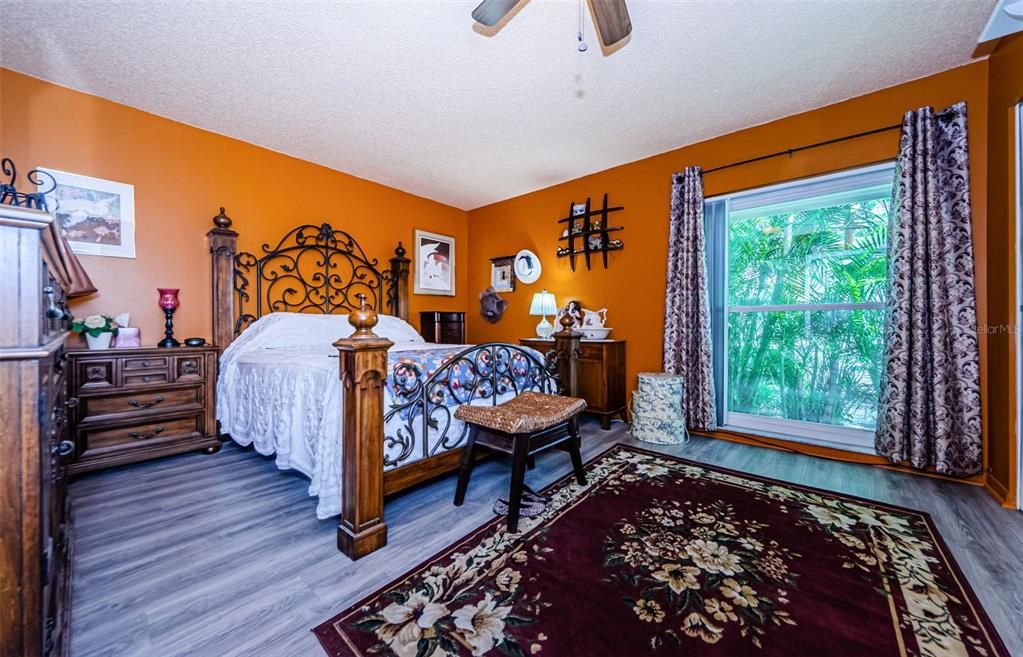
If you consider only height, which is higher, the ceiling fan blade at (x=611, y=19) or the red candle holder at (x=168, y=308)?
the ceiling fan blade at (x=611, y=19)

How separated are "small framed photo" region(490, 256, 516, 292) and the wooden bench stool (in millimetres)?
2744

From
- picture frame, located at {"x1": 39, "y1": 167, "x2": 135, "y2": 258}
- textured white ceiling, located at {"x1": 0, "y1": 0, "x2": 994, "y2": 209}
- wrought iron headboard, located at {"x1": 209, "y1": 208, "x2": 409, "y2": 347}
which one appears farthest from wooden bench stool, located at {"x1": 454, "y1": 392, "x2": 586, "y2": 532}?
picture frame, located at {"x1": 39, "y1": 167, "x2": 135, "y2": 258}

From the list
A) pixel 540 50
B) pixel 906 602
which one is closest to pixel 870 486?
pixel 906 602

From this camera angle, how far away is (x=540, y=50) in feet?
7.25

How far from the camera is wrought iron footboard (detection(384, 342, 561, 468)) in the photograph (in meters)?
1.90

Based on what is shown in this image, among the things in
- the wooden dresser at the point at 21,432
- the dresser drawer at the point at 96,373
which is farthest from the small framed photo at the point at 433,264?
the wooden dresser at the point at 21,432

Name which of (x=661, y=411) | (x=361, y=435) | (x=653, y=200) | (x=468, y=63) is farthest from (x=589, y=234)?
(x=361, y=435)

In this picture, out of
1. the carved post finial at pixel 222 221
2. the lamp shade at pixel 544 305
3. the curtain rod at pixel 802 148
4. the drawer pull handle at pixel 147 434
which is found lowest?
the drawer pull handle at pixel 147 434

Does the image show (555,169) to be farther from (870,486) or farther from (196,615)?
(196,615)

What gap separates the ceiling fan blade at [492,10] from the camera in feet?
5.06

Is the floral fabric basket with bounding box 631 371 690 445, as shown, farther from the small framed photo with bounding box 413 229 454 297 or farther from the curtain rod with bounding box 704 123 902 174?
the small framed photo with bounding box 413 229 454 297

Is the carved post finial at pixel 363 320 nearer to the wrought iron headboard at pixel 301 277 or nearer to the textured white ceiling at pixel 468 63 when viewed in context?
the textured white ceiling at pixel 468 63

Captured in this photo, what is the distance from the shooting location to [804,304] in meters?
3.01

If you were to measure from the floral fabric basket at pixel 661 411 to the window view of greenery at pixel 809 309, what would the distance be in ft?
1.93
